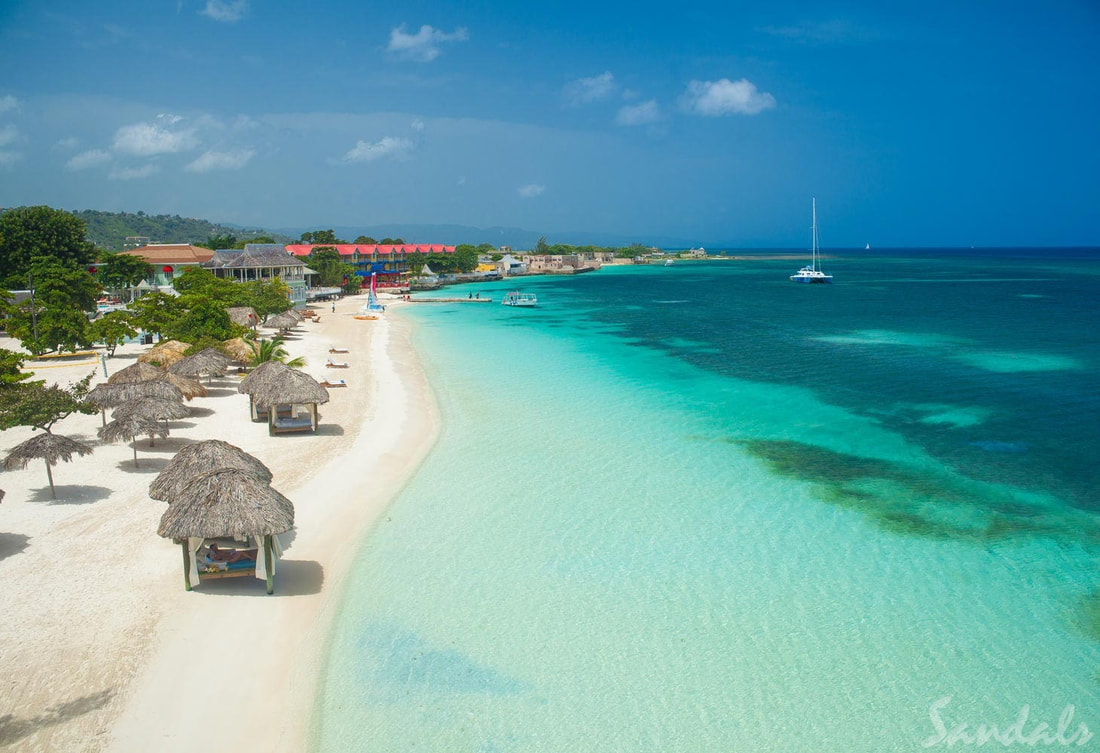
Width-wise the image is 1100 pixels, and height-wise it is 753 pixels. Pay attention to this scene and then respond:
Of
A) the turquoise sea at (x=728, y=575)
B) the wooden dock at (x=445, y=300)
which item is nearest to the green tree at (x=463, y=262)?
the wooden dock at (x=445, y=300)

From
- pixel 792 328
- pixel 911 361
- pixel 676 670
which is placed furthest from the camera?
pixel 792 328

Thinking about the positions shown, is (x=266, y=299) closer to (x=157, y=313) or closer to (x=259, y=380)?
(x=157, y=313)

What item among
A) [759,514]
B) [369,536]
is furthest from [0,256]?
[759,514]

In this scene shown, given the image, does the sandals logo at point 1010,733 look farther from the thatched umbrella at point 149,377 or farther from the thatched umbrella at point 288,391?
the thatched umbrella at point 149,377

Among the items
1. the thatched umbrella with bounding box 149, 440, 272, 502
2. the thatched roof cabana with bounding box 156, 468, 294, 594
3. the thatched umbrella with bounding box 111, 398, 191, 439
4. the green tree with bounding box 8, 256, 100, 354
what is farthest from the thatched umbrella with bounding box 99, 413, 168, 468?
the green tree with bounding box 8, 256, 100, 354

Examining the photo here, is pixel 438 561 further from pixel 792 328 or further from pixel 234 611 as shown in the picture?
pixel 792 328

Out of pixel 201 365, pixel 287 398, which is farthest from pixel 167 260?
pixel 287 398

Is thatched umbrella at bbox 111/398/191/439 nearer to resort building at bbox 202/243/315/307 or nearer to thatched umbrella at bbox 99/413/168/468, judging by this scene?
thatched umbrella at bbox 99/413/168/468
